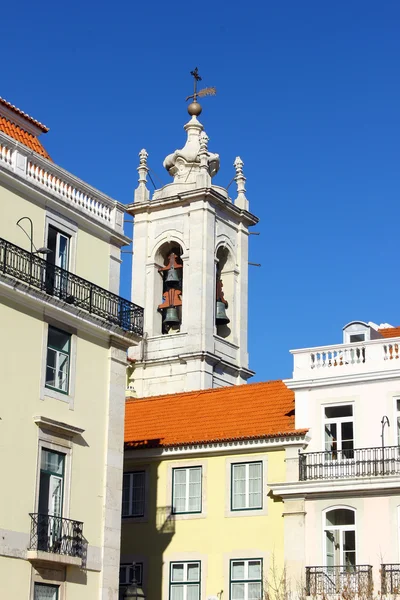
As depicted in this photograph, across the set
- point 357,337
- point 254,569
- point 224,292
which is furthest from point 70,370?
point 224,292

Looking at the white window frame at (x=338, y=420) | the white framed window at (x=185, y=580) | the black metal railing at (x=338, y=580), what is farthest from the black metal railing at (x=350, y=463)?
the white framed window at (x=185, y=580)

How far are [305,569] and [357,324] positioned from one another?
6.77 m

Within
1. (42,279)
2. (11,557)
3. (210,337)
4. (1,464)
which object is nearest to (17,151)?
(42,279)

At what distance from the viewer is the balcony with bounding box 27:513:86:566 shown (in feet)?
77.9

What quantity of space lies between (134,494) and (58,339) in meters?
8.13

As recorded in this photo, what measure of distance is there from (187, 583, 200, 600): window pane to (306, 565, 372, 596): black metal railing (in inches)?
123

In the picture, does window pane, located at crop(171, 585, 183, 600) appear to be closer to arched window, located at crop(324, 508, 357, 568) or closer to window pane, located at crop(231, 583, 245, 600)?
window pane, located at crop(231, 583, 245, 600)

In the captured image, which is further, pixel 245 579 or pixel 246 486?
pixel 246 486

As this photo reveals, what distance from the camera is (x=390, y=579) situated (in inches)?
1116

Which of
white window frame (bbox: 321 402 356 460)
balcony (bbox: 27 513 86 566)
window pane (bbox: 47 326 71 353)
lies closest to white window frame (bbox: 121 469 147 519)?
white window frame (bbox: 321 402 356 460)

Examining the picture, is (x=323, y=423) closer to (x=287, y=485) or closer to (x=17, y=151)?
(x=287, y=485)

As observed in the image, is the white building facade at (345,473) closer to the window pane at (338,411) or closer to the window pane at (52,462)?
the window pane at (338,411)

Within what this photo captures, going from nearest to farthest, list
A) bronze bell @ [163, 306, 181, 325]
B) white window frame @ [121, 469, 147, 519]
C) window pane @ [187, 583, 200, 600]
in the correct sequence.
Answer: window pane @ [187, 583, 200, 600] → white window frame @ [121, 469, 147, 519] → bronze bell @ [163, 306, 181, 325]

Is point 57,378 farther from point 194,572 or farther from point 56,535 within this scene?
point 194,572
